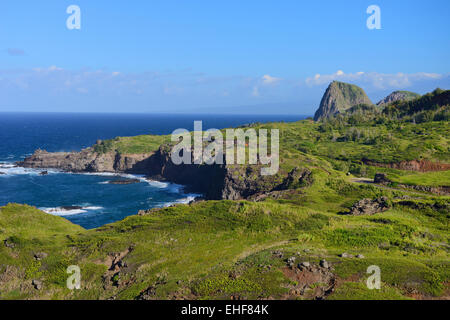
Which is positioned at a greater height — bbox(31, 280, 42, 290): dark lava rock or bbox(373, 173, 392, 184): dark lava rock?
bbox(373, 173, 392, 184): dark lava rock

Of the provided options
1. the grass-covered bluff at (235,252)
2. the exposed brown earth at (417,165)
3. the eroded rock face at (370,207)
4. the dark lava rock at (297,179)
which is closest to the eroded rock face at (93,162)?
the dark lava rock at (297,179)

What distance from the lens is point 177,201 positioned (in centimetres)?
7450

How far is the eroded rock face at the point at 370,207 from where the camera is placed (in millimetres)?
36250

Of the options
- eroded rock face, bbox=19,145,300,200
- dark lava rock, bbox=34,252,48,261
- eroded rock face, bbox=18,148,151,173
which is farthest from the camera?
eroded rock face, bbox=18,148,151,173

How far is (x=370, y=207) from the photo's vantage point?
37.1 m

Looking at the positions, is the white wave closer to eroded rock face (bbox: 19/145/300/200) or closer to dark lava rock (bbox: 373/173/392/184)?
eroded rock face (bbox: 19/145/300/200)

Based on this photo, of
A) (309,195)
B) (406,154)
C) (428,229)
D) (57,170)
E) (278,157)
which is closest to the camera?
(428,229)

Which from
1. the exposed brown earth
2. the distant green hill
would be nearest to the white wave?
the exposed brown earth

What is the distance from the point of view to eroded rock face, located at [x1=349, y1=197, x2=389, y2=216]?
119 feet

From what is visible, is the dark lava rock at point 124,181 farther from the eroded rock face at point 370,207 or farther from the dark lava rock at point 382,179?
the eroded rock face at point 370,207

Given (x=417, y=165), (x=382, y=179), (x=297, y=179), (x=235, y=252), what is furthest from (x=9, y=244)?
(x=417, y=165)
